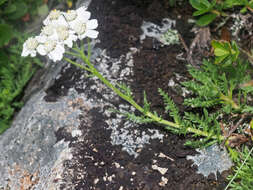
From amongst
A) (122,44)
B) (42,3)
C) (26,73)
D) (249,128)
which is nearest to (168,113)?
(249,128)

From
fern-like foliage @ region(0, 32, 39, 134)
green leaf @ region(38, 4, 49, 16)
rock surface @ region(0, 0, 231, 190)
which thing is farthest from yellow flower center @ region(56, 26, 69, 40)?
green leaf @ region(38, 4, 49, 16)

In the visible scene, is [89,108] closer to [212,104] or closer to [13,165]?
[13,165]

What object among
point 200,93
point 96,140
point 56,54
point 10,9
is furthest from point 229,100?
point 10,9

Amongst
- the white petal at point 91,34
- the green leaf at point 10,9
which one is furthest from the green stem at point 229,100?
the green leaf at point 10,9

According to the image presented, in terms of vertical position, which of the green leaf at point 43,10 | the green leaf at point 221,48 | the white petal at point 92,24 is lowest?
the green leaf at point 43,10

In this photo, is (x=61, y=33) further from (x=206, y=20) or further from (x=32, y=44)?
(x=206, y=20)

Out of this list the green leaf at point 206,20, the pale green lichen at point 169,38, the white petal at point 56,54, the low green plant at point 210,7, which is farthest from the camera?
the pale green lichen at point 169,38

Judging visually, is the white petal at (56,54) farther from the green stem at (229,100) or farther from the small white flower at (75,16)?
the green stem at (229,100)
